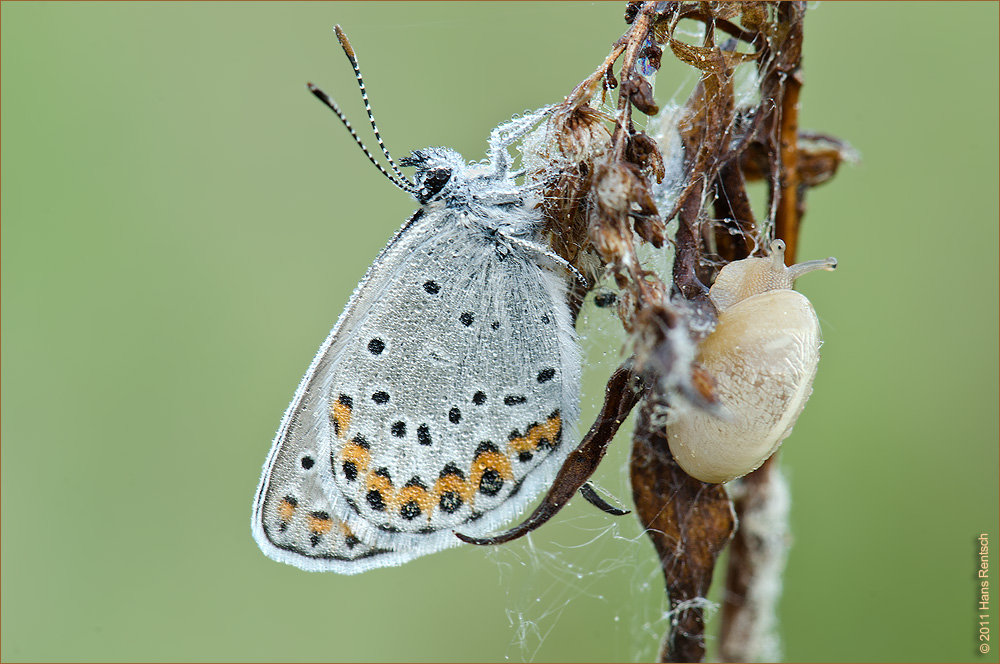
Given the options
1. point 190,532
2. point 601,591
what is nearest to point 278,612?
point 190,532

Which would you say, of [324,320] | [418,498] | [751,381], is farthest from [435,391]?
[324,320]

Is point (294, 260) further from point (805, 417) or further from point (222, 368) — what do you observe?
point (805, 417)

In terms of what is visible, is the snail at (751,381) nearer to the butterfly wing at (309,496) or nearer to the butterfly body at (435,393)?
the butterfly body at (435,393)

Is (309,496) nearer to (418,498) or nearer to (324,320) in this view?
(418,498)

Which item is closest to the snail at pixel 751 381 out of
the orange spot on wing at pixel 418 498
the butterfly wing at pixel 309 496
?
the orange spot on wing at pixel 418 498

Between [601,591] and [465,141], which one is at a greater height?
[465,141]

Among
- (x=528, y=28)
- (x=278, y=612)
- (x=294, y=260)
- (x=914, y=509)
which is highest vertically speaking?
(x=528, y=28)
